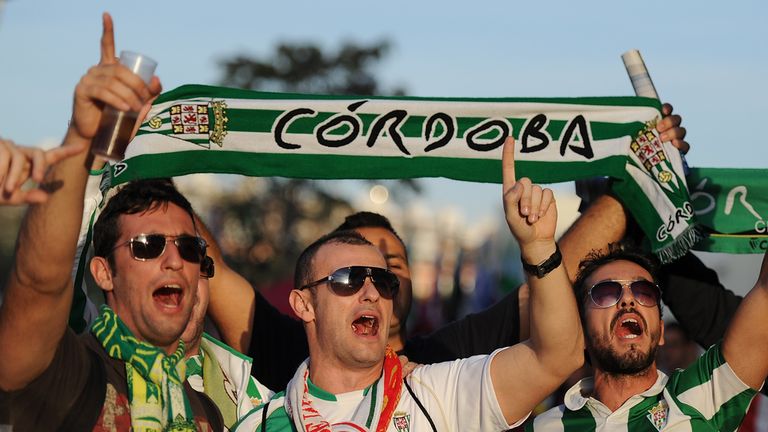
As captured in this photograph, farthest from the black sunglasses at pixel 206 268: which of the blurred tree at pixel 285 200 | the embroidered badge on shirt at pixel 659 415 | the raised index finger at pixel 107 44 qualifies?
the blurred tree at pixel 285 200

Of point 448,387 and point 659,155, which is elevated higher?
point 659,155

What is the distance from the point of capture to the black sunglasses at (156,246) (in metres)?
4.30

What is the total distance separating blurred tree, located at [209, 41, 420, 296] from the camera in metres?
30.0

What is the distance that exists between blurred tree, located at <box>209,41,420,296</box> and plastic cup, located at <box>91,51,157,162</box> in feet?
83.8

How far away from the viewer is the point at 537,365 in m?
3.96

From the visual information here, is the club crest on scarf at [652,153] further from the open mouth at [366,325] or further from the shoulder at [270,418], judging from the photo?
the shoulder at [270,418]

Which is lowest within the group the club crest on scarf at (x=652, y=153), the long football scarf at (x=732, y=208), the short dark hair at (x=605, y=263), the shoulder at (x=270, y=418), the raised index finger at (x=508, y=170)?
the shoulder at (x=270, y=418)

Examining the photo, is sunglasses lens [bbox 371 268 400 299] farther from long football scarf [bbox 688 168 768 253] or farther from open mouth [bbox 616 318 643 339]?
long football scarf [bbox 688 168 768 253]

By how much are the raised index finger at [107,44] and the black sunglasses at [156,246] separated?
46.6 inches

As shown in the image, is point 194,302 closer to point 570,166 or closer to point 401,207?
point 570,166

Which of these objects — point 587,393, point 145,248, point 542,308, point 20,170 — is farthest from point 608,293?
point 20,170

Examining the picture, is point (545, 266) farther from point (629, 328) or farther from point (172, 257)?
point (172, 257)

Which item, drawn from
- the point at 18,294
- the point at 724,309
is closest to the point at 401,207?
the point at 724,309

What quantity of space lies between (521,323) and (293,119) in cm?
149
